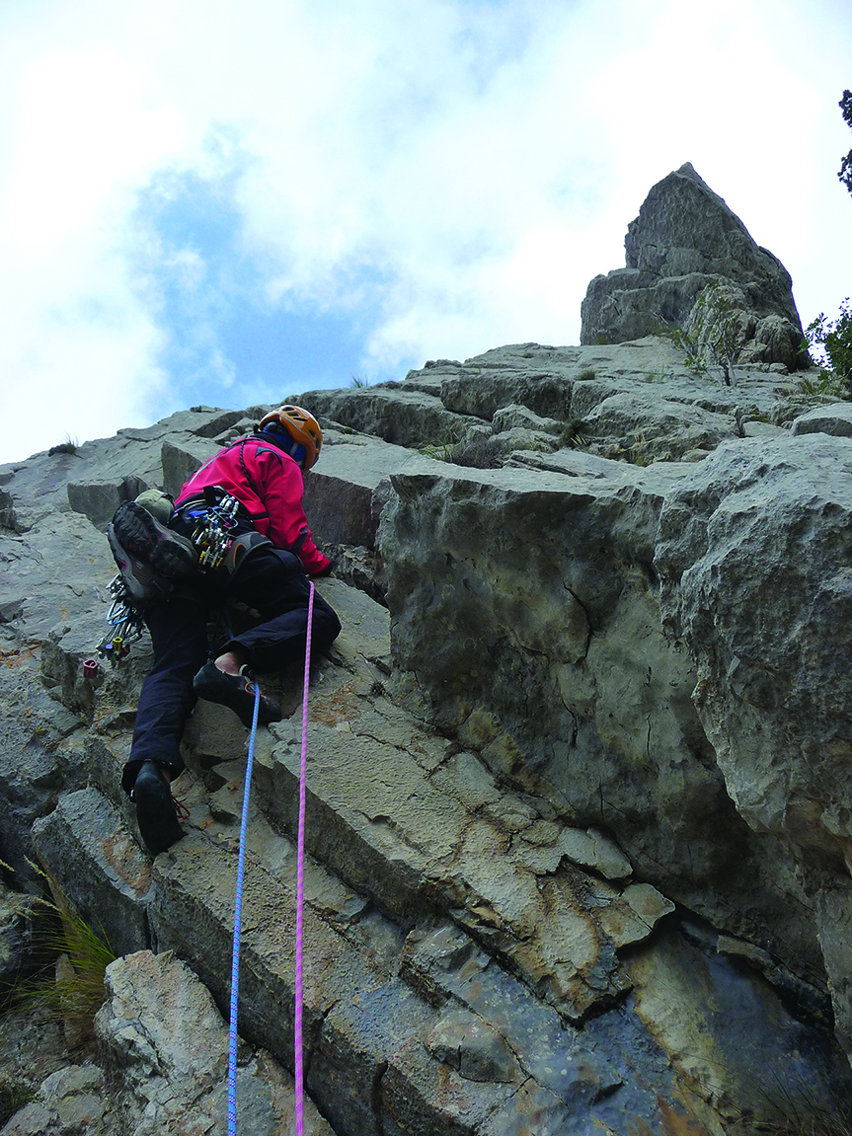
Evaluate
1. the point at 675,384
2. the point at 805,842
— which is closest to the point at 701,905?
the point at 805,842

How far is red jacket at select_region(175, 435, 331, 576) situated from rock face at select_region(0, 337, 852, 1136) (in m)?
0.79

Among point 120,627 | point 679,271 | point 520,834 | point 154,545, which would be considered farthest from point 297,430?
point 679,271

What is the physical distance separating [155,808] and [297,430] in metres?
3.34

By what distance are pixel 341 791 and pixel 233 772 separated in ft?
2.65

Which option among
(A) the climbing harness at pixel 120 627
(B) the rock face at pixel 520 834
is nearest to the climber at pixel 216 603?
(A) the climbing harness at pixel 120 627

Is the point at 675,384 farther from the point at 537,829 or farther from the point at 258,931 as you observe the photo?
the point at 258,931

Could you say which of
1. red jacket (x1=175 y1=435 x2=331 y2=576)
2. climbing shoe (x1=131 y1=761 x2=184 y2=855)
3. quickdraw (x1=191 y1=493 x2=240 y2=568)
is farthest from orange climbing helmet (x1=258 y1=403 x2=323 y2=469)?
climbing shoe (x1=131 y1=761 x2=184 y2=855)

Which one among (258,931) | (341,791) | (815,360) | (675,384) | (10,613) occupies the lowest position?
(258,931)

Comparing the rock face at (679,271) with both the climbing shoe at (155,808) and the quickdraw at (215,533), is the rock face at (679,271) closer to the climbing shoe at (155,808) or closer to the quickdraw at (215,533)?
the quickdraw at (215,533)

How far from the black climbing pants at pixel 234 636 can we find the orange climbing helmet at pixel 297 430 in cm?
161

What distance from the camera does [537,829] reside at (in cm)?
359

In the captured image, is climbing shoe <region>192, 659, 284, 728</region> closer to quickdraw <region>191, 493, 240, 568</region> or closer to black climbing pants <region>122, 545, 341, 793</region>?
black climbing pants <region>122, 545, 341, 793</region>

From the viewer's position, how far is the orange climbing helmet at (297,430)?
20.0ft

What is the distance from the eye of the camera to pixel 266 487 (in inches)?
213
